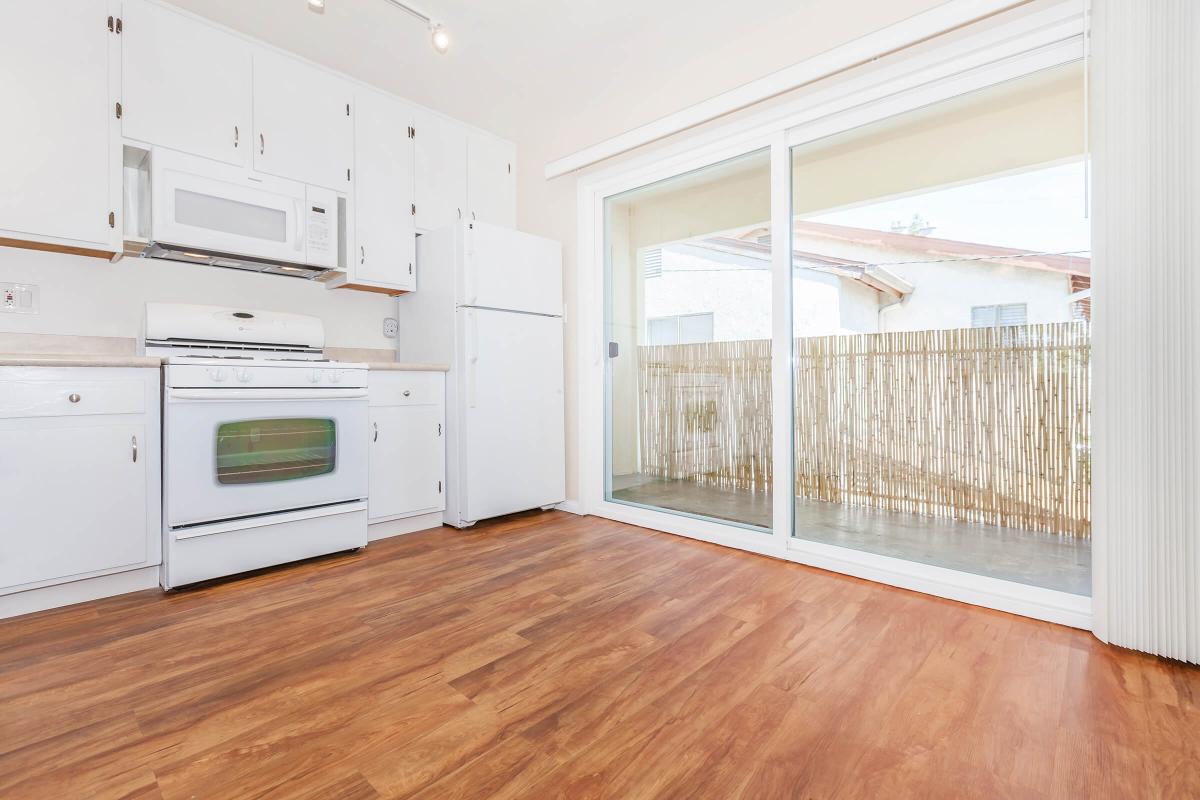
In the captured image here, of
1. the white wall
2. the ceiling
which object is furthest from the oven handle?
the ceiling

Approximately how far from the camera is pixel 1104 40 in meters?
1.71

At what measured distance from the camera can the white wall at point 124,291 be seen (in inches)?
92.0

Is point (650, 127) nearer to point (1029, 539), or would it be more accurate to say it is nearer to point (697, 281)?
point (697, 281)

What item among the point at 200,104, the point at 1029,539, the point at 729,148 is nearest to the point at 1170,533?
the point at 1029,539

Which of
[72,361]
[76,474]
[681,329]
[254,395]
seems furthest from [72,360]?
[681,329]

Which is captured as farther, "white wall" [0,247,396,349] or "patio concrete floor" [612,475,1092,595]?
"white wall" [0,247,396,349]

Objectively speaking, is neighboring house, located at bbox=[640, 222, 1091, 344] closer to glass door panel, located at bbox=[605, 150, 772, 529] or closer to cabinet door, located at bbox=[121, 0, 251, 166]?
glass door panel, located at bbox=[605, 150, 772, 529]

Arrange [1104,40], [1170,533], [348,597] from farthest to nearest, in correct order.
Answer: [348,597] → [1104,40] → [1170,533]

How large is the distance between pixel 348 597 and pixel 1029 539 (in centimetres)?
264

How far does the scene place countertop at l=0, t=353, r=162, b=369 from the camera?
6.15ft

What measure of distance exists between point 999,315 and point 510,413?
239 cm

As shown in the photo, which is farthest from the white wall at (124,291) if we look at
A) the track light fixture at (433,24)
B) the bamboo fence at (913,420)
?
the bamboo fence at (913,420)

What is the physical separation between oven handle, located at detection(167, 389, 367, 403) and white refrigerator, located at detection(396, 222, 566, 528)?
0.62 metres

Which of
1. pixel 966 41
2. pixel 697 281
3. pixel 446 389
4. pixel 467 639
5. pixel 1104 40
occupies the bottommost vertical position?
pixel 467 639
